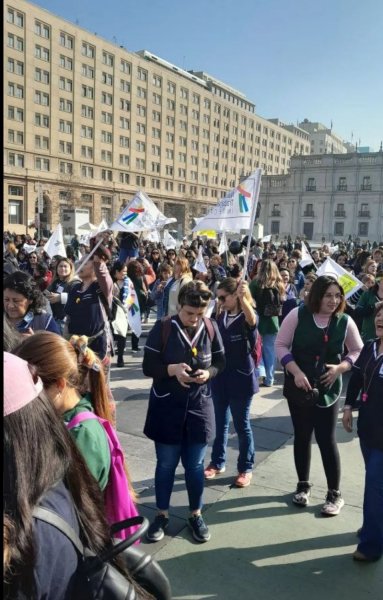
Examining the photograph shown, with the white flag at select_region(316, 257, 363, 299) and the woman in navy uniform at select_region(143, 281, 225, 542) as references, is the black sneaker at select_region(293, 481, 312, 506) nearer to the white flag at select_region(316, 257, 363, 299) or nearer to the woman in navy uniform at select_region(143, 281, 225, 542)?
the woman in navy uniform at select_region(143, 281, 225, 542)

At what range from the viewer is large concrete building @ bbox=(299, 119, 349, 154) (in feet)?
441

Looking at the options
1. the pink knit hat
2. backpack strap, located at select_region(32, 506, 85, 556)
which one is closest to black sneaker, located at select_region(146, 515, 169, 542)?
backpack strap, located at select_region(32, 506, 85, 556)

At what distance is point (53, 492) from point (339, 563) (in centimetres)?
265

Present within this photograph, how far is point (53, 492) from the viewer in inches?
51.9

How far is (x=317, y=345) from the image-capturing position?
3.81 metres

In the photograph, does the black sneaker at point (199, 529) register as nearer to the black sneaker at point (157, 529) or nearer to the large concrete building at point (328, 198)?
the black sneaker at point (157, 529)

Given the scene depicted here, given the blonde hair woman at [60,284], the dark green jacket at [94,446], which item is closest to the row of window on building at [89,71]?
the blonde hair woman at [60,284]

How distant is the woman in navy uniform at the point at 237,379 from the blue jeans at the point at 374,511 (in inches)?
46.9

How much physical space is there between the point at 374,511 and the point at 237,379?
4.90 ft

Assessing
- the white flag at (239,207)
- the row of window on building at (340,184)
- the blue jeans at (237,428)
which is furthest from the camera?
the row of window on building at (340,184)

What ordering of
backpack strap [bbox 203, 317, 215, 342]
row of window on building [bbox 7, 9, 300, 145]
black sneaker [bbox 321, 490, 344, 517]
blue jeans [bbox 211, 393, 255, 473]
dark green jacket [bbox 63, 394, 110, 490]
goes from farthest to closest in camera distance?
1. row of window on building [bbox 7, 9, 300, 145]
2. blue jeans [bbox 211, 393, 255, 473]
3. black sneaker [bbox 321, 490, 344, 517]
4. backpack strap [bbox 203, 317, 215, 342]
5. dark green jacket [bbox 63, 394, 110, 490]

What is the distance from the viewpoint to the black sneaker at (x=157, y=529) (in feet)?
11.1

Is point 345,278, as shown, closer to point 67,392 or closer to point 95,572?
point 67,392

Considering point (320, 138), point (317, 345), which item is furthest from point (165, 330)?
point (320, 138)
